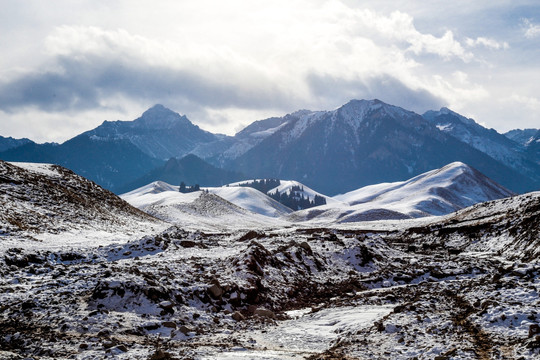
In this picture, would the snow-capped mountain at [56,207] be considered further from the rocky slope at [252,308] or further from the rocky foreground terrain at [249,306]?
the rocky slope at [252,308]

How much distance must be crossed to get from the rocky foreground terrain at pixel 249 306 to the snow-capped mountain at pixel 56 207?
205 inches

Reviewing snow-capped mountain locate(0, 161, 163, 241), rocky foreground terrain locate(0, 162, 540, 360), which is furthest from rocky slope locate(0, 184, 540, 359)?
snow-capped mountain locate(0, 161, 163, 241)

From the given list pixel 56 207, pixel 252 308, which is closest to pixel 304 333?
pixel 252 308

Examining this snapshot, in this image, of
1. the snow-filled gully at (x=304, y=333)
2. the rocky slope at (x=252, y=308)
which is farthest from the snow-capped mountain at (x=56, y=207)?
the snow-filled gully at (x=304, y=333)

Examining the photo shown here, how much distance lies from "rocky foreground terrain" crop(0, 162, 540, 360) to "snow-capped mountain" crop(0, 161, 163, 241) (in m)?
5.21

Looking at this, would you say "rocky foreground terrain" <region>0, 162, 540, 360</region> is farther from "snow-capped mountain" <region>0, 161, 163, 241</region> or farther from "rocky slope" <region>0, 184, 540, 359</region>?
"snow-capped mountain" <region>0, 161, 163, 241</region>

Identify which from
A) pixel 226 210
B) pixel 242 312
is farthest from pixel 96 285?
pixel 226 210

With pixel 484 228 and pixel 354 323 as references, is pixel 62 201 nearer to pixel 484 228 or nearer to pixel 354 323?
pixel 354 323

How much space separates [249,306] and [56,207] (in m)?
36.8

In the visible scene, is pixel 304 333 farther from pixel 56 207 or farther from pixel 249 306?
pixel 56 207

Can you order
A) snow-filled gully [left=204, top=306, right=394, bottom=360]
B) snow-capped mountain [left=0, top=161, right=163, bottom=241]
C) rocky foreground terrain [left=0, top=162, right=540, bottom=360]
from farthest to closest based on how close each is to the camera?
snow-capped mountain [left=0, top=161, right=163, bottom=241], snow-filled gully [left=204, top=306, right=394, bottom=360], rocky foreground terrain [left=0, top=162, right=540, bottom=360]

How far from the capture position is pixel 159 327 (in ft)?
62.3

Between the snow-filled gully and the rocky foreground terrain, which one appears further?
the snow-filled gully

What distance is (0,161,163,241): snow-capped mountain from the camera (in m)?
42.3
